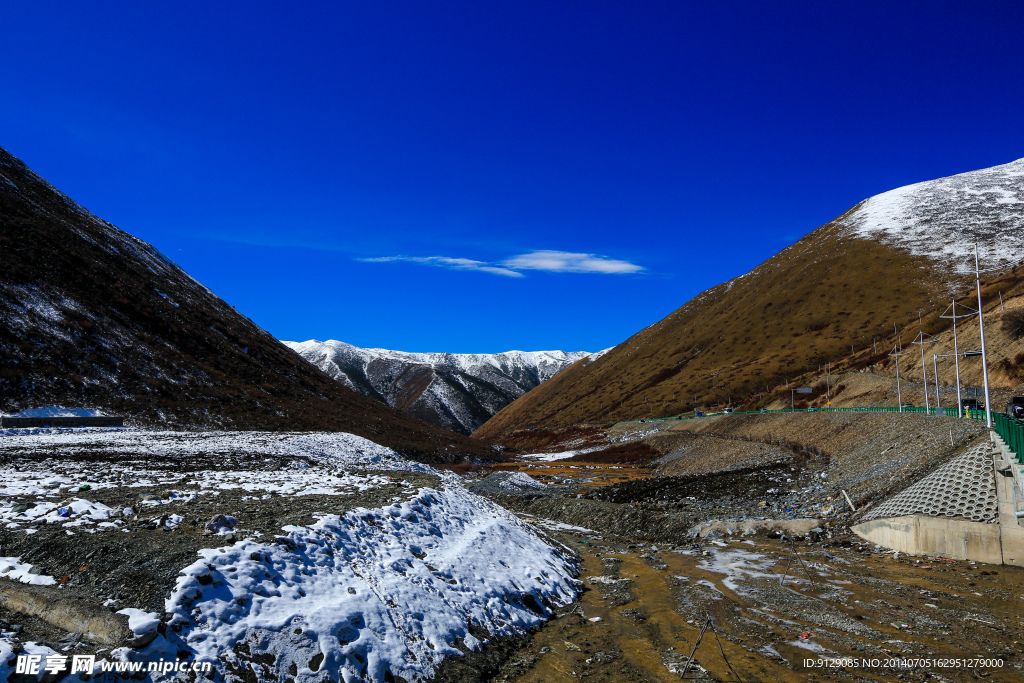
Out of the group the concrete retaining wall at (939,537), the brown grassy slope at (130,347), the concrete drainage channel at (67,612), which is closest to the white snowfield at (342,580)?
the concrete drainage channel at (67,612)

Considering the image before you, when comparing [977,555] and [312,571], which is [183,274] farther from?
[977,555]

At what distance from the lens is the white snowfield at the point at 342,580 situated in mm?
9258

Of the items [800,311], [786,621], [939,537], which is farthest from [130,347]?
[800,311]

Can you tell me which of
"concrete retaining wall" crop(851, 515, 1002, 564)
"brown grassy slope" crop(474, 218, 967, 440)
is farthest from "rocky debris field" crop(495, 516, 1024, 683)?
"brown grassy slope" crop(474, 218, 967, 440)

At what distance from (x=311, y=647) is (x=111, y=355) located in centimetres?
5541

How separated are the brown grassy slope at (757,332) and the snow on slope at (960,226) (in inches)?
279

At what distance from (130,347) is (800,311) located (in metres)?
150

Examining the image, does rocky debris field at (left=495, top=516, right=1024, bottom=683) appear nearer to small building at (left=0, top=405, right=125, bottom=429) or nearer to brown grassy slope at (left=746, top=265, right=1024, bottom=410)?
small building at (left=0, top=405, right=125, bottom=429)

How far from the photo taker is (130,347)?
56.1 metres

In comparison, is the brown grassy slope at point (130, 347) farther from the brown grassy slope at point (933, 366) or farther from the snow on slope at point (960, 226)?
the snow on slope at point (960, 226)

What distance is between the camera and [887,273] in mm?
151875

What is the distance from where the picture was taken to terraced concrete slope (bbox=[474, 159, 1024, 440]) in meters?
128

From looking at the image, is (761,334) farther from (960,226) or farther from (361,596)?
(361,596)

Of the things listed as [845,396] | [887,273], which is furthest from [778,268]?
[845,396]
